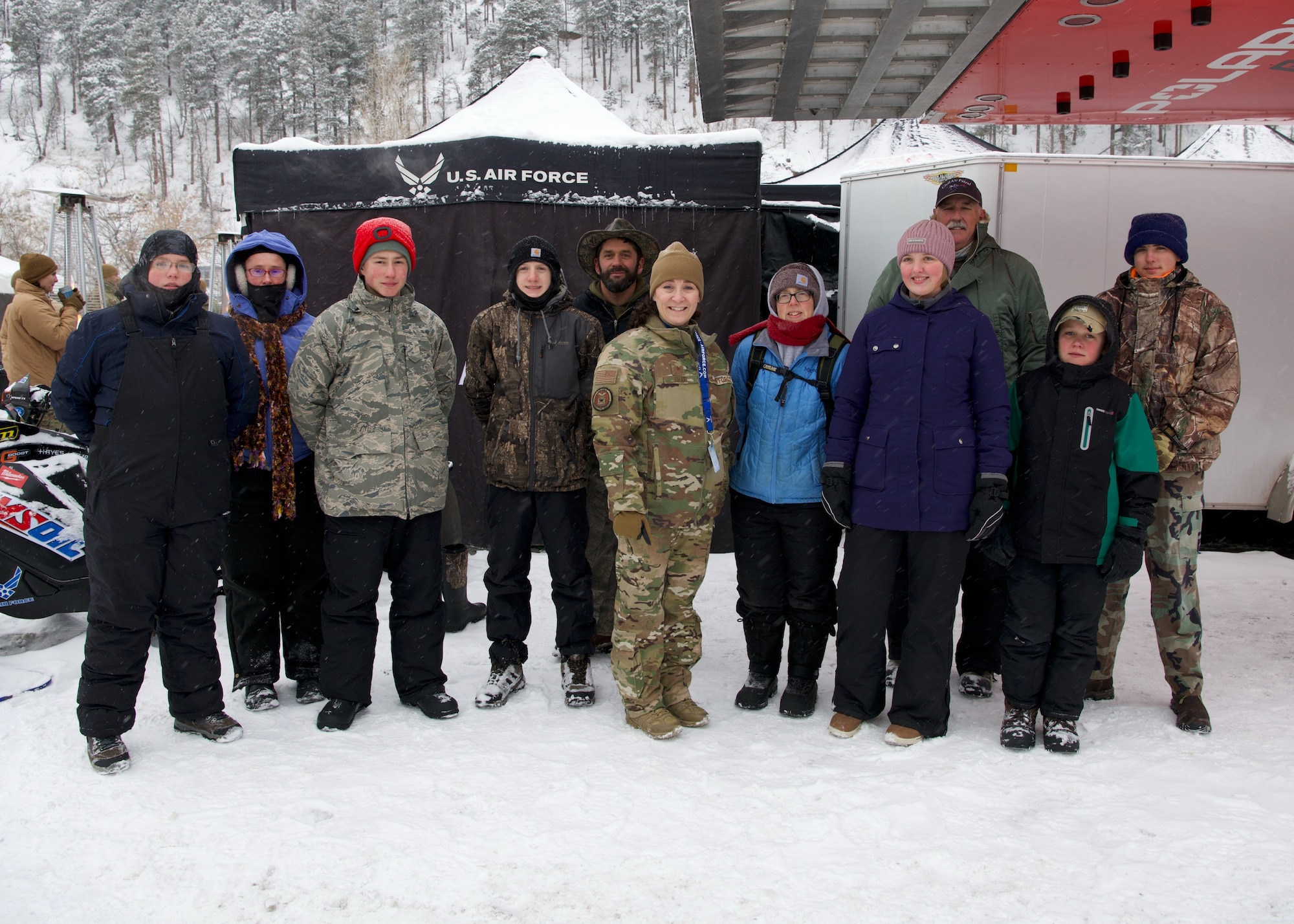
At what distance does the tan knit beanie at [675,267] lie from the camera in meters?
3.22

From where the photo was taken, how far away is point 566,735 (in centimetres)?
329

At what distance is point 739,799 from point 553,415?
5.46ft

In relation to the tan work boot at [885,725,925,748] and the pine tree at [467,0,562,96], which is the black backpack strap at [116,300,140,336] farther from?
the pine tree at [467,0,562,96]

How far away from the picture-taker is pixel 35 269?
6.41 m

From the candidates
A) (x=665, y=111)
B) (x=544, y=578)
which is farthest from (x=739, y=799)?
(x=665, y=111)

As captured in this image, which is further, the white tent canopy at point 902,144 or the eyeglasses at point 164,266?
the white tent canopy at point 902,144

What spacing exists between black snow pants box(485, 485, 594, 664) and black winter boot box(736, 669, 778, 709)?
0.70 m

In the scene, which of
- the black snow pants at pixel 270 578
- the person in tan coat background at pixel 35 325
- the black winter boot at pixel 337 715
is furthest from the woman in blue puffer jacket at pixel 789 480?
the person in tan coat background at pixel 35 325

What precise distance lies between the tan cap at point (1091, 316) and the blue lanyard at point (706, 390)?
4.47 feet

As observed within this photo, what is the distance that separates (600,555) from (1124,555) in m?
2.20

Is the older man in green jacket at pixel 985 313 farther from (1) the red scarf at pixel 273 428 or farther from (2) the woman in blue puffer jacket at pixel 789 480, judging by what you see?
(1) the red scarf at pixel 273 428

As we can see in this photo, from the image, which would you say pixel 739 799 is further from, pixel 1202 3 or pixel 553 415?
pixel 1202 3

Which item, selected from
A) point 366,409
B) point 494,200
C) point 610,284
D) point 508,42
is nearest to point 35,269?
point 494,200

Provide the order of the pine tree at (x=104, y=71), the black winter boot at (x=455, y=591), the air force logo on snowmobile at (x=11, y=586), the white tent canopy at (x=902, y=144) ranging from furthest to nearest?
the pine tree at (x=104, y=71), the white tent canopy at (x=902, y=144), the black winter boot at (x=455, y=591), the air force logo on snowmobile at (x=11, y=586)
